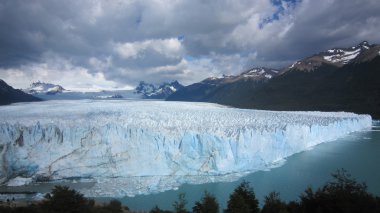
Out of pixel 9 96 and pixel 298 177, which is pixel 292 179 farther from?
pixel 9 96

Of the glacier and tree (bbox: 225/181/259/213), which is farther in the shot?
the glacier

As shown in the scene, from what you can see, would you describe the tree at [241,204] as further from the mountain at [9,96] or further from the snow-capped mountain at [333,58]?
the snow-capped mountain at [333,58]

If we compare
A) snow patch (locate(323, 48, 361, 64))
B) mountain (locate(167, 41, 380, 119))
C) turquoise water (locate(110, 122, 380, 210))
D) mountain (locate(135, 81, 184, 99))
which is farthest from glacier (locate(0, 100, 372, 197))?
mountain (locate(135, 81, 184, 99))

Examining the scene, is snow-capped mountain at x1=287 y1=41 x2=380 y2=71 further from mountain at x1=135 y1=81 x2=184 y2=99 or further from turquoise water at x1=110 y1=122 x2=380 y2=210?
turquoise water at x1=110 y1=122 x2=380 y2=210

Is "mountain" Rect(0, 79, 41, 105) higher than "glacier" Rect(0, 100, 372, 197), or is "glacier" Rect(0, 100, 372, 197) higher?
"mountain" Rect(0, 79, 41, 105)

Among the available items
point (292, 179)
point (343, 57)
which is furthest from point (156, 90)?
point (292, 179)

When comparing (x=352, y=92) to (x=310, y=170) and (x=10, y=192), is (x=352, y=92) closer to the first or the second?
(x=310, y=170)
